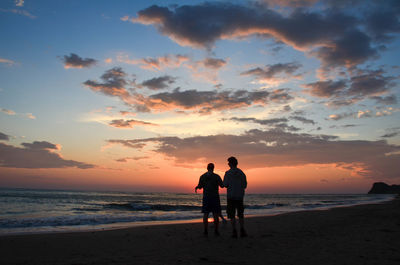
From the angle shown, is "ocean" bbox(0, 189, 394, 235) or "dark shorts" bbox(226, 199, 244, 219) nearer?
"dark shorts" bbox(226, 199, 244, 219)

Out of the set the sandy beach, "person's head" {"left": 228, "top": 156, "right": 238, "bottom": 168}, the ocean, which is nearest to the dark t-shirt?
"person's head" {"left": 228, "top": 156, "right": 238, "bottom": 168}

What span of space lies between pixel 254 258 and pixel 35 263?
13.4 feet

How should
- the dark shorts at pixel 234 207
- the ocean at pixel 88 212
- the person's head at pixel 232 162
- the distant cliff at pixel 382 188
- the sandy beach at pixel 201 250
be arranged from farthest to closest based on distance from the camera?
the distant cliff at pixel 382 188, the ocean at pixel 88 212, the person's head at pixel 232 162, the dark shorts at pixel 234 207, the sandy beach at pixel 201 250

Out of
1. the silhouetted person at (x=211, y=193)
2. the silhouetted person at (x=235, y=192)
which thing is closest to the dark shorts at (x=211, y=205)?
the silhouetted person at (x=211, y=193)

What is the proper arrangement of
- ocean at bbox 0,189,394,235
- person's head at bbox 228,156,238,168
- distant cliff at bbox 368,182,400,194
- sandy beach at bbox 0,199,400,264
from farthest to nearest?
distant cliff at bbox 368,182,400,194 < ocean at bbox 0,189,394,235 < person's head at bbox 228,156,238,168 < sandy beach at bbox 0,199,400,264

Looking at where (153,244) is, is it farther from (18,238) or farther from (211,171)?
(18,238)

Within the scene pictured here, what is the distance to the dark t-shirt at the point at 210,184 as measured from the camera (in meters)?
8.23

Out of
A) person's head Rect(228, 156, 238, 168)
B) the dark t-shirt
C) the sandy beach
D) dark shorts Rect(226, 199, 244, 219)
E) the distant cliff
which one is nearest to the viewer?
the sandy beach

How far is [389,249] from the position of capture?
5.92 metres

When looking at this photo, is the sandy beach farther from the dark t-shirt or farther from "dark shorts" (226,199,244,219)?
the dark t-shirt

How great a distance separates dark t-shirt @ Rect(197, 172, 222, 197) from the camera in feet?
27.0

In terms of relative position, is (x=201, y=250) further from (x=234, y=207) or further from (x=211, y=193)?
(x=211, y=193)

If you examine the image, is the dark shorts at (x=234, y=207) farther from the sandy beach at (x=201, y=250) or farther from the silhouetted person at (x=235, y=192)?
the sandy beach at (x=201, y=250)

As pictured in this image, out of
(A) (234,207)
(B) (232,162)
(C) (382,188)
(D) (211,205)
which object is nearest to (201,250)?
(A) (234,207)
